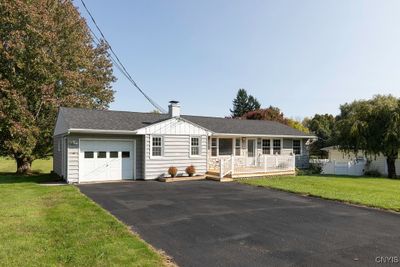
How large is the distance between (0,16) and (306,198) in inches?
855

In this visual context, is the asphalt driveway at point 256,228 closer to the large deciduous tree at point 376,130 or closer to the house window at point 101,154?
the house window at point 101,154

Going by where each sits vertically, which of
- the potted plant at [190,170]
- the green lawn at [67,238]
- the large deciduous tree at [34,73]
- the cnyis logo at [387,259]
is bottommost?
the cnyis logo at [387,259]

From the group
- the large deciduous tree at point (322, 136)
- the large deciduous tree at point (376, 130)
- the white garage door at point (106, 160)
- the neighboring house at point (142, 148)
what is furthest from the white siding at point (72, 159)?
the large deciduous tree at point (322, 136)

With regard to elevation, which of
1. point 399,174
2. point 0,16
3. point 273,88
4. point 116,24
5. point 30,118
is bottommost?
point 399,174

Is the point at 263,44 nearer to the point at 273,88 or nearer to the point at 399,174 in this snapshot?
the point at 273,88

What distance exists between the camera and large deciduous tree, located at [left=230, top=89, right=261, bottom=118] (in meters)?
64.3

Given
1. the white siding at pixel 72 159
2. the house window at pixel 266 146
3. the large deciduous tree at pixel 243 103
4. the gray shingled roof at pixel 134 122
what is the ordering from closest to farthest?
the white siding at pixel 72 159 < the gray shingled roof at pixel 134 122 < the house window at pixel 266 146 < the large deciduous tree at pixel 243 103

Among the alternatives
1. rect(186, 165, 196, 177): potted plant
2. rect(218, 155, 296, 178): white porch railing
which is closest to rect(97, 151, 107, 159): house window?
rect(186, 165, 196, 177): potted plant

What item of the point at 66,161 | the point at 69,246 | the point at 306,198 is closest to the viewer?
the point at 69,246

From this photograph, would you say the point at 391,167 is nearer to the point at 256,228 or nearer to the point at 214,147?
the point at 214,147

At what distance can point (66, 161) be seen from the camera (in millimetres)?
16328

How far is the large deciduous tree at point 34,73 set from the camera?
826 inches

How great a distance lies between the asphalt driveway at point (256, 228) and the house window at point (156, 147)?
5.15 meters

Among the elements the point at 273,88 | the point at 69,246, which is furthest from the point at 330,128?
the point at 69,246
